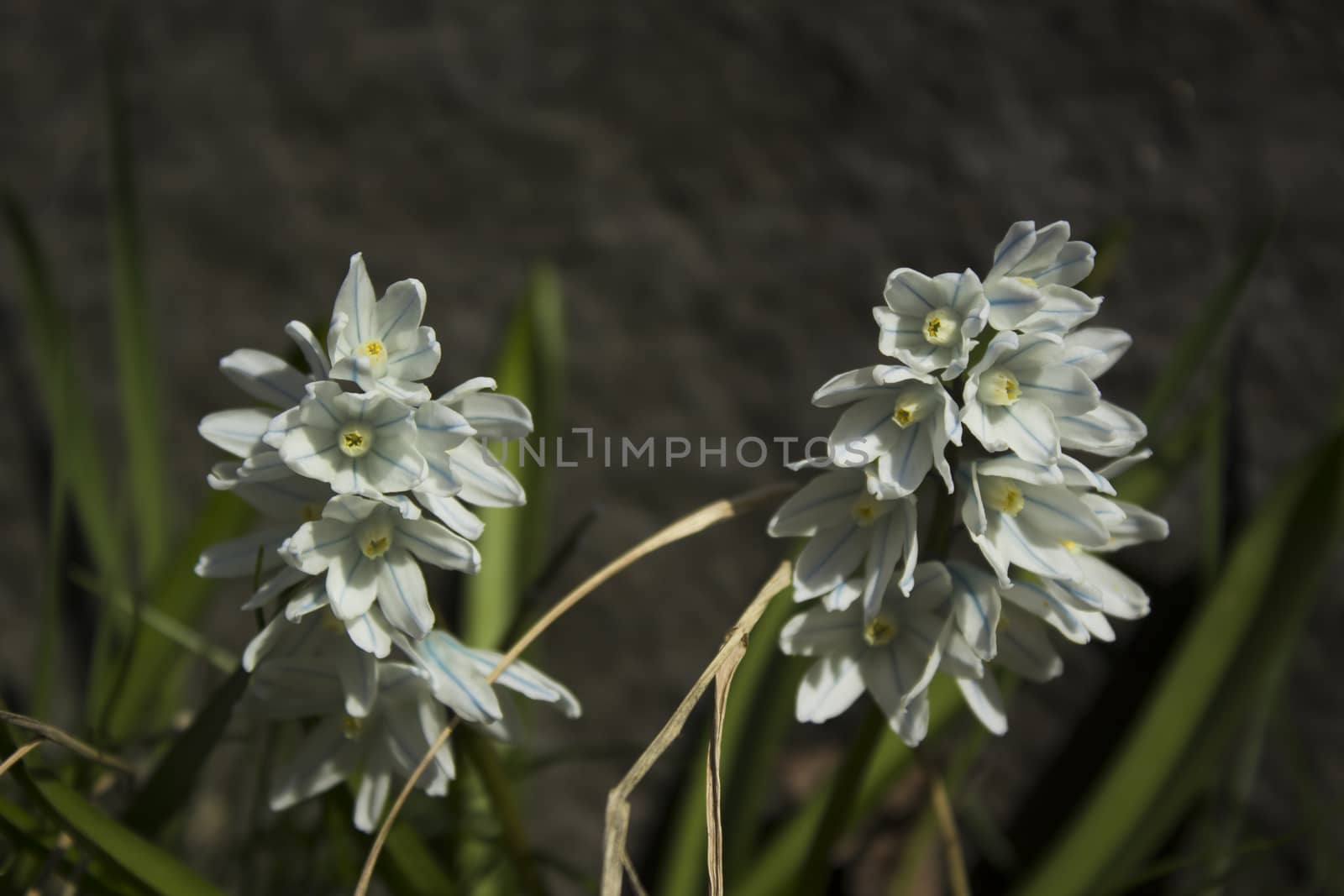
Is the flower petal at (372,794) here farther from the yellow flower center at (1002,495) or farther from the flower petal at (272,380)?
the yellow flower center at (1002,495)

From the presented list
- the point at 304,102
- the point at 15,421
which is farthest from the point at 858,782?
the point at 15,421

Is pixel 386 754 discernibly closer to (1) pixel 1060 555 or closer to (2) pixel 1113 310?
(1) pixel 1060 555

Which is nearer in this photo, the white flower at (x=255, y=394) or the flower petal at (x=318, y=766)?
the white flower at (x=255, y=394)

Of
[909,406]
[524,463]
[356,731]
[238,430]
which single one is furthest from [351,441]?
Result: [524,463]

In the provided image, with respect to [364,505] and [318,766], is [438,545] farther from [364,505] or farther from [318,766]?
[318,766]

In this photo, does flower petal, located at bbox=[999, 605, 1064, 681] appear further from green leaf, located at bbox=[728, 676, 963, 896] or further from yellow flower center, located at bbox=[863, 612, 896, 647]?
green leaf, located at bbox=[728, 676, 963, 896]

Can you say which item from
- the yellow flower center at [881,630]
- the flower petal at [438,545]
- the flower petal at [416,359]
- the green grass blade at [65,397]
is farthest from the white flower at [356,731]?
the green grass blade at [65,397]

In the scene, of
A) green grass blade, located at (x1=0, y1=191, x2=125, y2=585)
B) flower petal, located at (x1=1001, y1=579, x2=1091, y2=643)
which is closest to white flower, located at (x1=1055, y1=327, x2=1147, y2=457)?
flower petal, located at (x1=1001, y1=579, x2=1091, y2=643)
